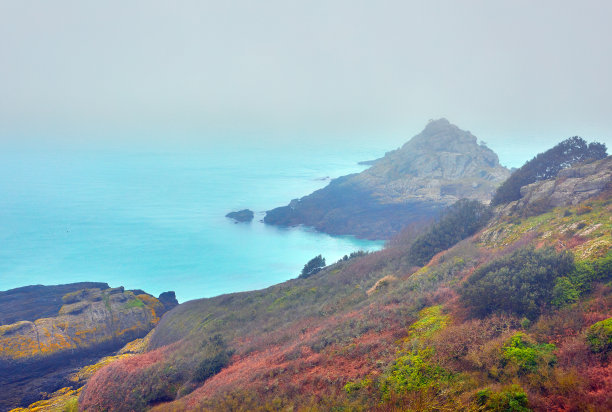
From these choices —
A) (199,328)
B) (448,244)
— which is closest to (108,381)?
(199,328)

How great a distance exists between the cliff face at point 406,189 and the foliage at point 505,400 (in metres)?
65.5

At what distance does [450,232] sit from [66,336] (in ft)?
117

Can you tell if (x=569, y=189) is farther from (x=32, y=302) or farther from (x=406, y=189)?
(x=406, y=189)

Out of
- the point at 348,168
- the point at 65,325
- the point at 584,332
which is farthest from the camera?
the point at 348,168

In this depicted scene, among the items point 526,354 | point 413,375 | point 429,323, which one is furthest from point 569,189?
point 413,375

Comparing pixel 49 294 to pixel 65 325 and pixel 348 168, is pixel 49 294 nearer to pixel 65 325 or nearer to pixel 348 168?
pixel 65 325

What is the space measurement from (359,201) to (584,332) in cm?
8064

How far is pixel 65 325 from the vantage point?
3002cm

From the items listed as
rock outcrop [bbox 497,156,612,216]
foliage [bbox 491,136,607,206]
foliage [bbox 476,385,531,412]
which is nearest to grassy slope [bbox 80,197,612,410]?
foliage [bbox 476,385,531,412]

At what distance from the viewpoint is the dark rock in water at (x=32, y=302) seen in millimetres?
34562

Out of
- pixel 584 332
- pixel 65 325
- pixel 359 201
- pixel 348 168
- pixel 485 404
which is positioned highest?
pixel 348 168

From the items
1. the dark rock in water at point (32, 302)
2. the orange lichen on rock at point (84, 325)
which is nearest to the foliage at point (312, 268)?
the orange lichen on rock at point (84, 325)

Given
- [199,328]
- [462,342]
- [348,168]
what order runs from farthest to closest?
[348,168] → [199,328] → [462,342]

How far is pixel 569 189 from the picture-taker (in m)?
19.0
